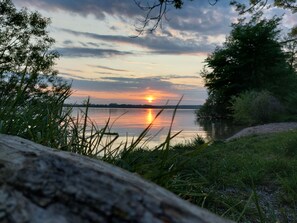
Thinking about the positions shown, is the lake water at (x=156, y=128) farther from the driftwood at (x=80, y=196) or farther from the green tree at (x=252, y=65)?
the green tree at (x=252, y=65)

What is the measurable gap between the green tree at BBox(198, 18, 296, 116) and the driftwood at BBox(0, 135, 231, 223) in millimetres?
A: 42911

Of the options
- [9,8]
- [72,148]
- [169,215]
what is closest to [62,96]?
[72,148]

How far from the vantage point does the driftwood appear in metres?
0.94

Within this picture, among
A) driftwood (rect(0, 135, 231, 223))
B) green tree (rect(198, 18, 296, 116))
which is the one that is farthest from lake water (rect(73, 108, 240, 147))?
green tree (rect(198, 18, 296, 116))

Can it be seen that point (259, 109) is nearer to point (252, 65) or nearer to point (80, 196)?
point (252, 65)

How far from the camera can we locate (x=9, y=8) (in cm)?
2031

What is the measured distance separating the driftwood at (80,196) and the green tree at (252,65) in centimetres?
4291

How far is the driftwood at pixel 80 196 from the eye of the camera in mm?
942

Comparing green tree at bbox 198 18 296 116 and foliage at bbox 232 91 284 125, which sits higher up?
green tree at bbox 198 18 296 116

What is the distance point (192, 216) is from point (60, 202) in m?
0.33

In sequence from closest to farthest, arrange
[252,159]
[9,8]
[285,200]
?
[285,200]
[252,159]
[9,8]

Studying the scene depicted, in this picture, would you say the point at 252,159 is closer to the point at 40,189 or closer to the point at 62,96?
the point at 62,96

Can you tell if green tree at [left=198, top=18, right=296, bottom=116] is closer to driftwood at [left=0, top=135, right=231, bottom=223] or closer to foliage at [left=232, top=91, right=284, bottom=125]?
foliage at [left=232, top=91, right=284, bottom=125]

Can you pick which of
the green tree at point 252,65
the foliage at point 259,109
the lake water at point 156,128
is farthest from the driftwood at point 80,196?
the green tree at point 252,65
